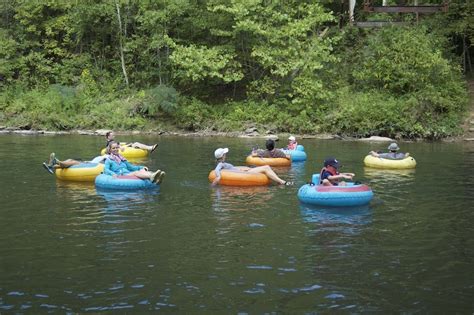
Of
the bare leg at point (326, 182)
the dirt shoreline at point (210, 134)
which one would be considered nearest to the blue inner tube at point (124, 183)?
the bare leg at point (326, 182)

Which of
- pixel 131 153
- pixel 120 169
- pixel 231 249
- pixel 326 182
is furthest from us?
pixel 131 153

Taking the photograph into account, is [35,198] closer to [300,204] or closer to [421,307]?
[300,204]

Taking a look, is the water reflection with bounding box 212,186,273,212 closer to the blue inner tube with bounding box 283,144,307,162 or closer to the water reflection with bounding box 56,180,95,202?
the water reflection with bounding box 56,180,95,202

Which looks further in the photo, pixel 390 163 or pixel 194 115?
pixel 194 115

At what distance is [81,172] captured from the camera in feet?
46.1

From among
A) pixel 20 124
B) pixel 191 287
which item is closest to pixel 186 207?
pixel 191 287

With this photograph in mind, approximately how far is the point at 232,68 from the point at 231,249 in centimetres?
2224

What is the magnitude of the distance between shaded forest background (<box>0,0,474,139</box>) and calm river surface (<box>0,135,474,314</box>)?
1315cm

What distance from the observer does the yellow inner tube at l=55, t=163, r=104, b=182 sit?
14.0m

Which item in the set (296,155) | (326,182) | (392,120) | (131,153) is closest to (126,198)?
(326,182)

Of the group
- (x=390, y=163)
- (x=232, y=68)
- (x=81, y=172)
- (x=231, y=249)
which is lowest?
(x=231, y=249)

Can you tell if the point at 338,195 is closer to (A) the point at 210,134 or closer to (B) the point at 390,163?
(B) the point at 390,163

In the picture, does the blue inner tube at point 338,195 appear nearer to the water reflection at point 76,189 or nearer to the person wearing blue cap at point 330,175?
the person wearing blue cap at point 330,175

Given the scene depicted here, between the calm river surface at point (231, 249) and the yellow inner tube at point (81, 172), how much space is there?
0.37 metres
